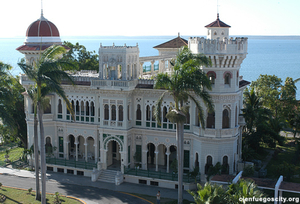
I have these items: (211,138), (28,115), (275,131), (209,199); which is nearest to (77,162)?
(28,115)

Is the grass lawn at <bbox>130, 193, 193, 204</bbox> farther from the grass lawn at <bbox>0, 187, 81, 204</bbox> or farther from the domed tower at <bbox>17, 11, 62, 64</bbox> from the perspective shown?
the domed tower at <bbox>17, 11, 62, 64</bbox>

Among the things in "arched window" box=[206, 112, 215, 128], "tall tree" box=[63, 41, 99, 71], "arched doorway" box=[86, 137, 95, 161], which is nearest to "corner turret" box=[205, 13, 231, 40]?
"arched window" box=[206, 112, 215, 128]

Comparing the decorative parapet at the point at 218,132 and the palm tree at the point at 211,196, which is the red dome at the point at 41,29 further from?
the palm tree at the point at 211,196

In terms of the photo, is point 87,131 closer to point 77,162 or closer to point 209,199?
point 77,162

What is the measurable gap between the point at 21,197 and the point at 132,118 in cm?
1154

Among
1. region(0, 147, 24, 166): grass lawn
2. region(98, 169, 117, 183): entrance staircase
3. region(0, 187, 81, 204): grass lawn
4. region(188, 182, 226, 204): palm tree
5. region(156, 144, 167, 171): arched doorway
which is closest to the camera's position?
region(188, 182, 226, 204): palm tree

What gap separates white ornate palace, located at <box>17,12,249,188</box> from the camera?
102 ft

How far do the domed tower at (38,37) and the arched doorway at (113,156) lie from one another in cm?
1157

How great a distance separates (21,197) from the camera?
30.3 meters

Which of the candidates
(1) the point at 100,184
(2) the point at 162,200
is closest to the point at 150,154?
(1) the point at 100,184

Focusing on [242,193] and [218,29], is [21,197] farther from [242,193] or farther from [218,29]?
[218,29]

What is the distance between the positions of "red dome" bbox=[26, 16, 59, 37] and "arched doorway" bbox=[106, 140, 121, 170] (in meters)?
13.0

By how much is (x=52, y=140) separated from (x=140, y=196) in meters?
12.3

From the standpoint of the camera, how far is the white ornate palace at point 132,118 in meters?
31.2
